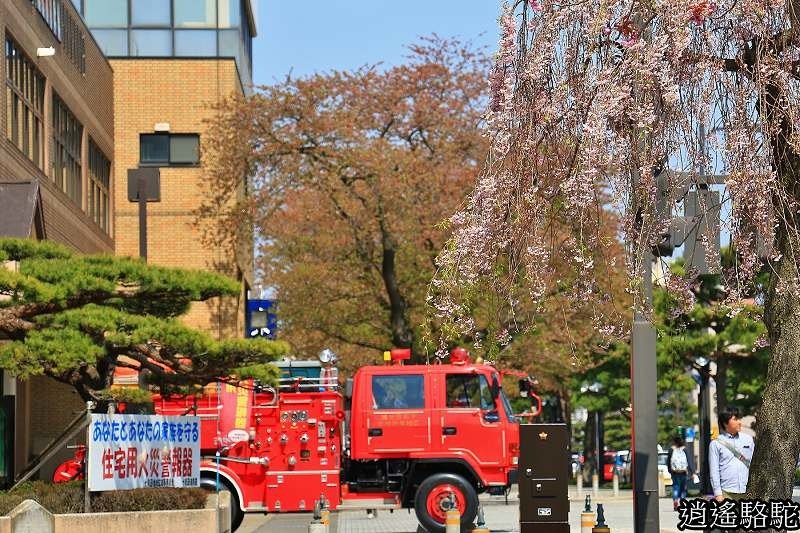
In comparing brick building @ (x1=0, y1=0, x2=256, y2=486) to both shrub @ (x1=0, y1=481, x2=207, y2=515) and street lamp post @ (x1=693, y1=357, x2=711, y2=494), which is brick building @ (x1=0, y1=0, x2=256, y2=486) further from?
street lamp post @ (x1=693, y1=357, x2=711, y2=494)

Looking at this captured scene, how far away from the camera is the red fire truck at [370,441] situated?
24.3m

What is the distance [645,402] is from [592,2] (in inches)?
222

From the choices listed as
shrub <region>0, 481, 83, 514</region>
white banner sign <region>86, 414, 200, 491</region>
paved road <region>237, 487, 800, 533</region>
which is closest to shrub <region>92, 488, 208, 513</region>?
white banner sign <region>86, 414, 200, 491</region>

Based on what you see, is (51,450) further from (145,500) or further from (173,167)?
(173,167)

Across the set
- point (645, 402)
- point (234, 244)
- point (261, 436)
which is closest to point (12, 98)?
point (261, 436)

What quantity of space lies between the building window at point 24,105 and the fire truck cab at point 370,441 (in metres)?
6.47

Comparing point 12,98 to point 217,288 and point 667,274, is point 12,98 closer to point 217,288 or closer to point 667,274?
point 217,288

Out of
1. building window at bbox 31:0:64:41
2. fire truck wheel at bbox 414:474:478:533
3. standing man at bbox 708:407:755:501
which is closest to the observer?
Answer: standing man at bbox 708:407:755:501

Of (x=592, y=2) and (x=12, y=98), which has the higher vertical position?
(x=12, y=98)

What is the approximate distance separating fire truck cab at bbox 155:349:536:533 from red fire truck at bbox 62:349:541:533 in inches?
0.7

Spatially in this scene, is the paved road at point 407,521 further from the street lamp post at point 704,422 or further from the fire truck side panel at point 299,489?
the fire truck side panel at point 299,489

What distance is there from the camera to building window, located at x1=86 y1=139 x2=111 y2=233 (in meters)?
37.0

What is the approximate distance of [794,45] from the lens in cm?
1059

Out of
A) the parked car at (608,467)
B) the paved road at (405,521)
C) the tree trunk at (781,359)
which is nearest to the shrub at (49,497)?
the paved road at (405,521)
